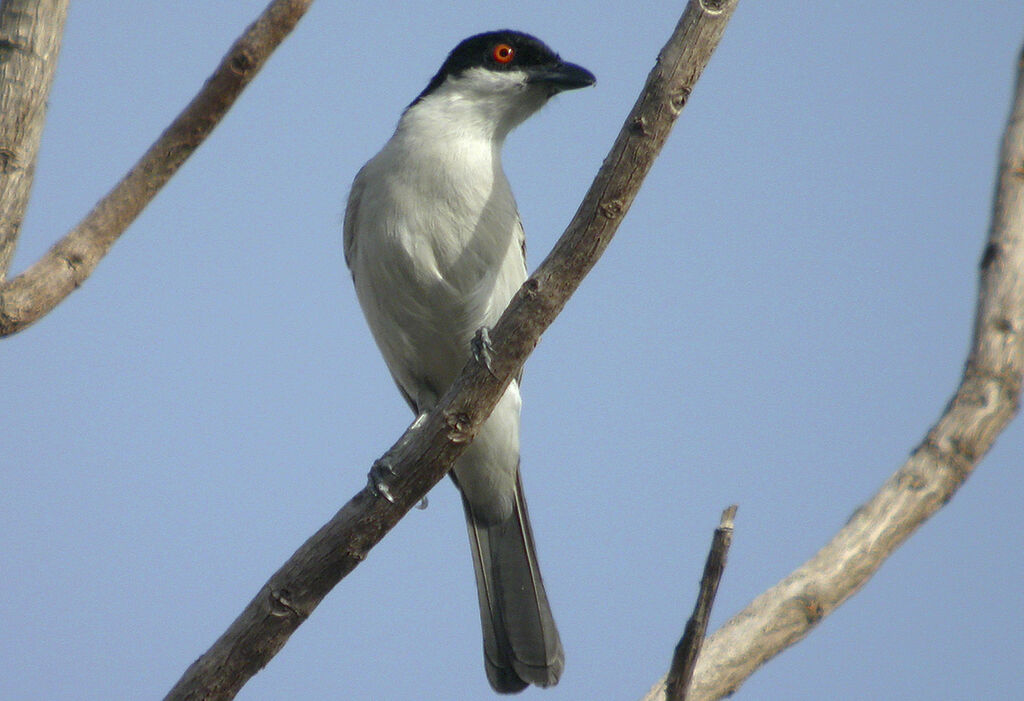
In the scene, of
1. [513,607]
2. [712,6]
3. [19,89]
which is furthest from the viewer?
[513,607]

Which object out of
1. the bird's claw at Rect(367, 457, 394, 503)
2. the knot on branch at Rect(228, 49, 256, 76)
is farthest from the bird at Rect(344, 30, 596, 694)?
the knot on branch at Rect(228, 49, 256, 76)

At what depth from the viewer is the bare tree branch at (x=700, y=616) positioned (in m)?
2.91

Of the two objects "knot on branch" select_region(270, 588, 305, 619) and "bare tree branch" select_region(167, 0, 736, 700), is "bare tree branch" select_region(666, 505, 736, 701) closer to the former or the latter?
"bare tree branch" select_region(167, 0, 736, 700)

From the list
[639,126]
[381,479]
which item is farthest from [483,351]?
[639,126]

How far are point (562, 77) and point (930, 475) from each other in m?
2.53

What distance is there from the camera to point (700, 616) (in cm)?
297

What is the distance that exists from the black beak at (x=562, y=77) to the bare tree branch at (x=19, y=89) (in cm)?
232

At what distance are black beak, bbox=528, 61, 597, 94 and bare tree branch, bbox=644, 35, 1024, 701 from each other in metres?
2.05

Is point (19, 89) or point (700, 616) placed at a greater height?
point (19, 89)

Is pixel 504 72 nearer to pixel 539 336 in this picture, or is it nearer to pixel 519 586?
pixel 539 336

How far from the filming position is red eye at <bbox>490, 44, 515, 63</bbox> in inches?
204

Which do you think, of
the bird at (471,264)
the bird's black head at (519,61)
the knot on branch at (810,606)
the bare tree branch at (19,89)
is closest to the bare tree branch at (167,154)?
the bare tree branch at (19,89)

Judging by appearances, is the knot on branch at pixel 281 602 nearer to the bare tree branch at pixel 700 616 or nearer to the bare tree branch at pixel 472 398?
the bare tree branch at pixel 472 398

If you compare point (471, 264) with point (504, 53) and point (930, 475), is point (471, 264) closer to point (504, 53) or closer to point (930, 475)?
point (504, 53)
